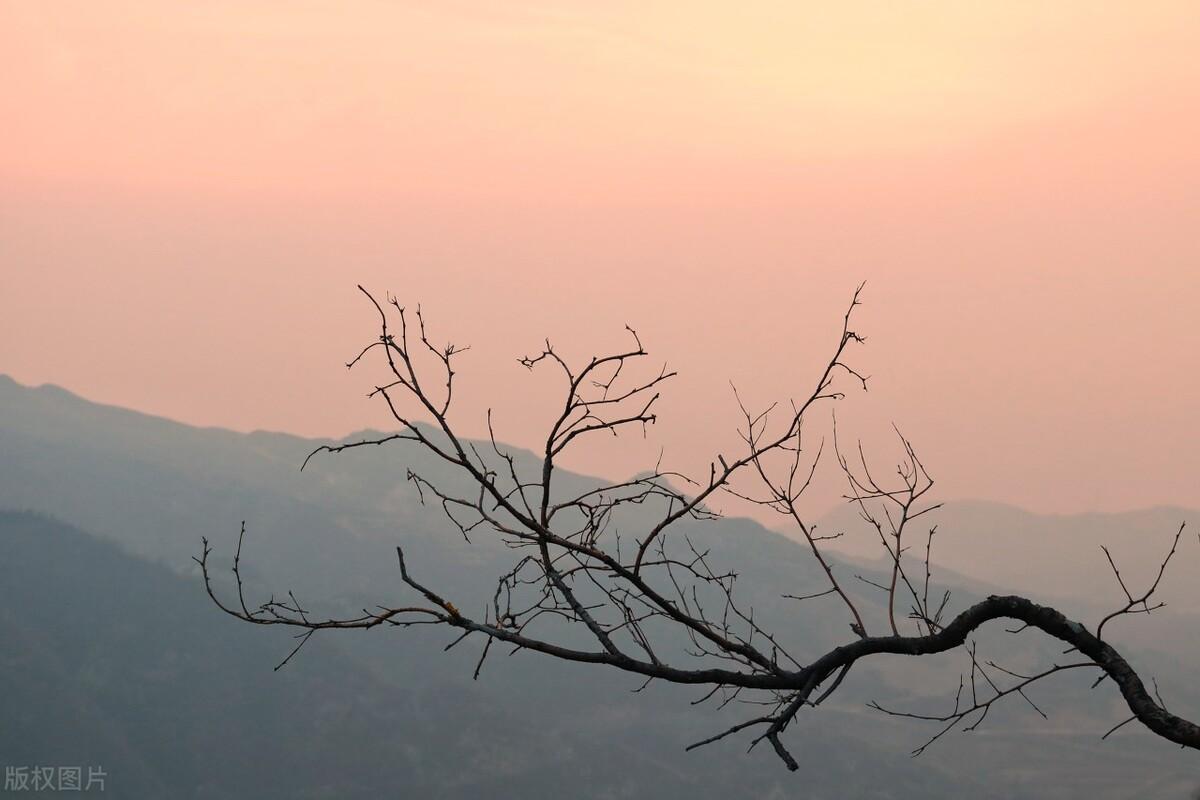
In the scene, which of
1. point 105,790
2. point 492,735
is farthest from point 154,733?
point 492,735

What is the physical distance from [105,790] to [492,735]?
1942 inches

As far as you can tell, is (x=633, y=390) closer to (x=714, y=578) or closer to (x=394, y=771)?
(x=714, y=578)

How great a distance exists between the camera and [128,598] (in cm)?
18312

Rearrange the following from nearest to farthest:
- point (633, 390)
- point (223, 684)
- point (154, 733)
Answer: point (633, 390), point (154, 733), point (223, 684)

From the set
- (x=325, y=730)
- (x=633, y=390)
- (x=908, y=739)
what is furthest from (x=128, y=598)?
(x=633, y=390)

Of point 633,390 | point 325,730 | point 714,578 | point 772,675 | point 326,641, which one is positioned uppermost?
point 326,641

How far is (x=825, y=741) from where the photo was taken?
17275 cm

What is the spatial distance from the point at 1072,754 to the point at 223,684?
128 metres

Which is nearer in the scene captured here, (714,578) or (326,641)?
(714,578)

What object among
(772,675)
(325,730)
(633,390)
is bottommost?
(772,675)

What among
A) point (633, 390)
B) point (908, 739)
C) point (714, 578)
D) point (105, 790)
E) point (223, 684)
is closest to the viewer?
point (714, 578)

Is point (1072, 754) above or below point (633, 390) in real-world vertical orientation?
above

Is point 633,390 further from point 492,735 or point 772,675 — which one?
point 492,735

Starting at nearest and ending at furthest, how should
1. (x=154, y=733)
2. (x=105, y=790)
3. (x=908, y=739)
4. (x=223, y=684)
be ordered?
(x=105, y=790), (x=154, y=733), (x=223, y=684), (x=908, y=739)
